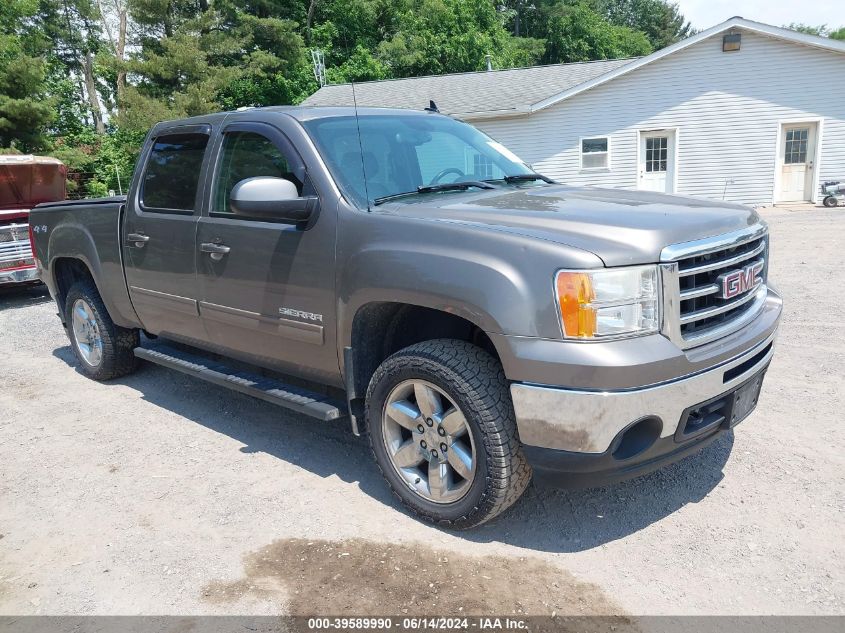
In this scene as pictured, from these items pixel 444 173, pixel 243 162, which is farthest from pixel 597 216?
pixel 243 162

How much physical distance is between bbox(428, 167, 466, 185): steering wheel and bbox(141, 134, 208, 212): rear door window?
1.56 m

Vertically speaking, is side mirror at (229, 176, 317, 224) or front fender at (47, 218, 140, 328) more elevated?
side mirror at (229, 176, 317, 224)

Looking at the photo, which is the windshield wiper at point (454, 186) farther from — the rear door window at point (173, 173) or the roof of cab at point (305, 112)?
the rear door window at point (173, 173)

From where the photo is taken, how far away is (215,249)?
4.14m

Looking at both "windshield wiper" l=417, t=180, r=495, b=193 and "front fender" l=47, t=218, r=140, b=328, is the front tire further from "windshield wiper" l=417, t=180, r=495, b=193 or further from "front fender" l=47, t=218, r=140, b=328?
"front fender" l=47, t=218, r=140, b=328

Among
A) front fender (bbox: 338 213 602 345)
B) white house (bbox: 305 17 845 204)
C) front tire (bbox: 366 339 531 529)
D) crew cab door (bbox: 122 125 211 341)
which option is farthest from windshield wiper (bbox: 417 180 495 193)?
white house (bbox: 305 17 845 204)

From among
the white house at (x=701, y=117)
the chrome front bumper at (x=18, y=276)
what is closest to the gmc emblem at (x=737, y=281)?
the chrome front bumper at (x=18, y=276)

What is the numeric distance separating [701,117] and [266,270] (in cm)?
1828

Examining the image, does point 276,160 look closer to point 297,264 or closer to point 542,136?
point 297,264

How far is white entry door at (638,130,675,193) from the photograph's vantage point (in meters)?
19.7

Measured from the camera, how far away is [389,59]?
3262 cm

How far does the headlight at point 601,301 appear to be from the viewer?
106 inches

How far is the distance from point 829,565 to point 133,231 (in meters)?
4.62

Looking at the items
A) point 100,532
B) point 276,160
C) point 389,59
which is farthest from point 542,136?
point 100,532
